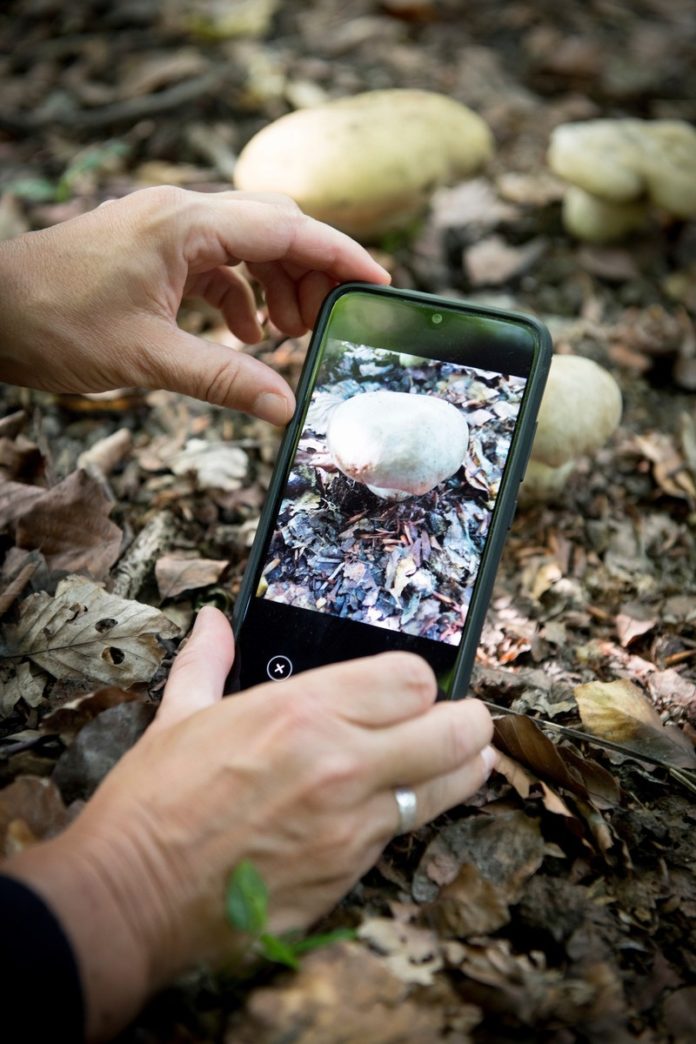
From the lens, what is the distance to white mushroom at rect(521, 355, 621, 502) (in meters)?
2.28

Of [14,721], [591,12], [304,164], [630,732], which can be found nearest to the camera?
[14,721]

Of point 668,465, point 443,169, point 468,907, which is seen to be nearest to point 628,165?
point 443,169

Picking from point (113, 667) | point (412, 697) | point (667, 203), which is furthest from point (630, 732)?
point (667, 203)

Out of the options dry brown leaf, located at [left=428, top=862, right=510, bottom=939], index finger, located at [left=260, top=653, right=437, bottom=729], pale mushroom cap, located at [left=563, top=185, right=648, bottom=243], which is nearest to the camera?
index finger, located at [left=260, top=653, right=437, bottom=729]

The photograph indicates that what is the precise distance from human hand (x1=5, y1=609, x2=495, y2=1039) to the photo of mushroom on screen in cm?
34

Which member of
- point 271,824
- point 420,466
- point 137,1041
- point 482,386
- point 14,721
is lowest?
point 14,721

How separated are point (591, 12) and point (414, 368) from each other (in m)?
4.18

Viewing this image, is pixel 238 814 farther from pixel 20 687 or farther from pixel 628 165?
pixel 628 165

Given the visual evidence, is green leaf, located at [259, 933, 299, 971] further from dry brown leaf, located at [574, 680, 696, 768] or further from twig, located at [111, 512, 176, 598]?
twig, located at [111, 512, 176, 598]

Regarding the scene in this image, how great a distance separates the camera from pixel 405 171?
3223 mm

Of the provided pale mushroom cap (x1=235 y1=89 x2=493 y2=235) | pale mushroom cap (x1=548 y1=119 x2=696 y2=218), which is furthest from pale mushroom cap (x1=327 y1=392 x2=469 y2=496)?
pale mushroom cap (x1=548 y1=119 x2=696 y2=218)

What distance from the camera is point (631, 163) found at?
3.15 meters

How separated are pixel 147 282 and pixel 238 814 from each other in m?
1.19

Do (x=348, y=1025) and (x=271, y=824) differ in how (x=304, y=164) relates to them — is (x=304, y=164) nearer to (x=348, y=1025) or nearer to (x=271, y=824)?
(x=271, y=824)
